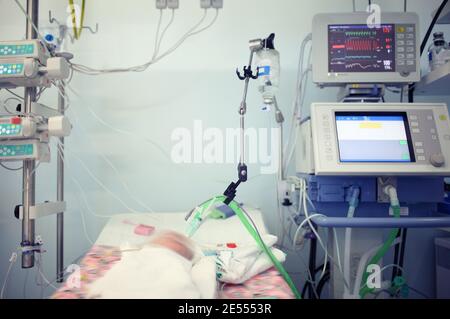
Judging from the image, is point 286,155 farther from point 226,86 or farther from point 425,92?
point 425,92

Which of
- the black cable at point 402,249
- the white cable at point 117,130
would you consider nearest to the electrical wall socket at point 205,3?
the white cable at point 117,130

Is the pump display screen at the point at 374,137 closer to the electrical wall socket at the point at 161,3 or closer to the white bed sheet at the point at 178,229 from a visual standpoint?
the white bed sheet at the point at 178,229

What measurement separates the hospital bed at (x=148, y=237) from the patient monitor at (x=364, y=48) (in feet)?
2.37

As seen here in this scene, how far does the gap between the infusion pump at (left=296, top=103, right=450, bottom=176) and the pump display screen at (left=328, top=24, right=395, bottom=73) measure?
0.70 feet

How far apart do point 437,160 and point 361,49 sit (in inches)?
21.4

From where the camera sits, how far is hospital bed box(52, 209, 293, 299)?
31.6 inches

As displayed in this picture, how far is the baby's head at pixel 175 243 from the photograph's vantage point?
827 mm

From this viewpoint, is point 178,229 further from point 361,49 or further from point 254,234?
point 361,49

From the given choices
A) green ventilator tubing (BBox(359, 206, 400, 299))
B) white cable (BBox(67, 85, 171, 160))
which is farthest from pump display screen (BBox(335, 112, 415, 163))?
white cable (BBox(67, 85, 171, 160))

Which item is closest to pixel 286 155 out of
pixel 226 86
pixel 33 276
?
pixel 226 86

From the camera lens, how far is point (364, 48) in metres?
1.24

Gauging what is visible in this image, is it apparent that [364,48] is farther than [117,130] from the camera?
No

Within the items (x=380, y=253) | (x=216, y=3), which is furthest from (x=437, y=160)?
(x=216, y=3)

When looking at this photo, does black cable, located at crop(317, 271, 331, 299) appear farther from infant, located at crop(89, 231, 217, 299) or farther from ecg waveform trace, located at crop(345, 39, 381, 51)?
ecg waveform trace, located at crop(345, 39, 381, 51)
